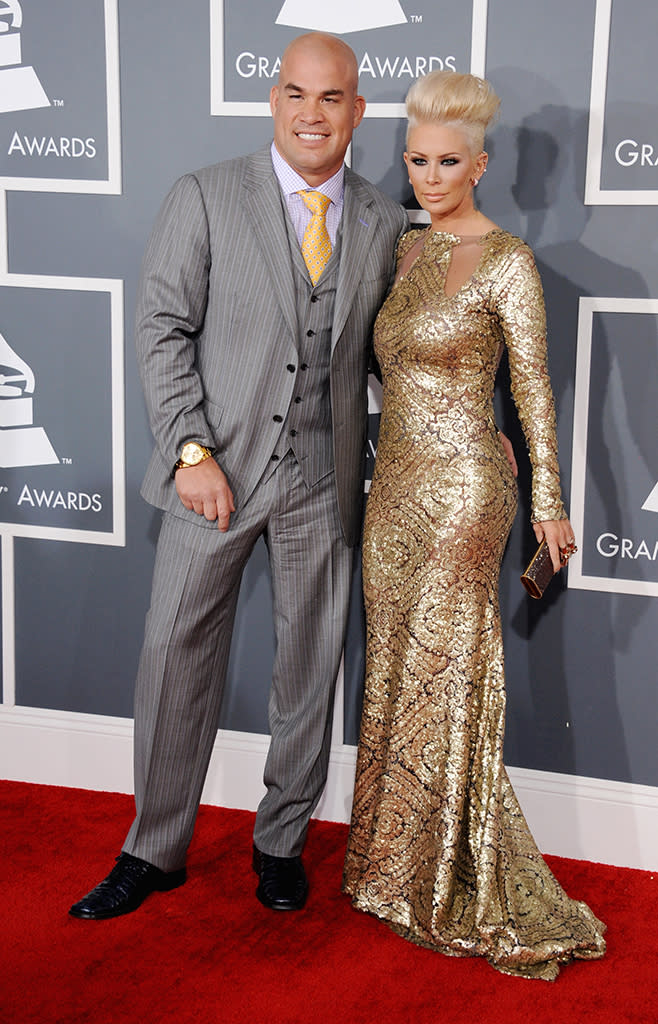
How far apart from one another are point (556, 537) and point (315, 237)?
2.89 feet

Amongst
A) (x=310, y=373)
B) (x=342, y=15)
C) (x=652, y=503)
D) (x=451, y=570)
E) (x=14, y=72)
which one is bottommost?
(x=451, y=570)

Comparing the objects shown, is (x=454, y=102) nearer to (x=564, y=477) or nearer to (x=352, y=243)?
(x=352, y=243)

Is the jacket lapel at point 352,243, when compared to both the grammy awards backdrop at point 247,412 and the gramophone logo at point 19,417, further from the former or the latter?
the gramophone logo at point 19,417

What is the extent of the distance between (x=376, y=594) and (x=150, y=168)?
138 centimetres

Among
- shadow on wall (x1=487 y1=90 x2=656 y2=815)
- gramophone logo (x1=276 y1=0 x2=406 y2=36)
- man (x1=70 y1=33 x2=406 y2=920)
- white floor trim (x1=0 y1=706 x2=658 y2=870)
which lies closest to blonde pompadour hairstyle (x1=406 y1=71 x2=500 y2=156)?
man (x1=70 y1=33 x2=406 y2=920)

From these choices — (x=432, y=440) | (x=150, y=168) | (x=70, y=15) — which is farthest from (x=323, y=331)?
(x=70, y=15)

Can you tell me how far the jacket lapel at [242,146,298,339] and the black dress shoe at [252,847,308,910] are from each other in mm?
1336

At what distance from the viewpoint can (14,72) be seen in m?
3.18

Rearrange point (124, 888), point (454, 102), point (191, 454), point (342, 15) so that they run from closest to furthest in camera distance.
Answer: point (454, 102) < point (191, 454) < point (124, 888) < point (342, 15)

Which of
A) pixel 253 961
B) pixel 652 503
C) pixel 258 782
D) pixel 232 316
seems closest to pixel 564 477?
pixel 652 503

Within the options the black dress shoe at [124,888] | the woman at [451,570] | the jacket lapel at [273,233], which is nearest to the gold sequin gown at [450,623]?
the woman at [451,570]

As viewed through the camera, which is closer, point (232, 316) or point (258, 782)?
point (232, 316)

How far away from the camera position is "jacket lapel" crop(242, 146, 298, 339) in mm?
2535

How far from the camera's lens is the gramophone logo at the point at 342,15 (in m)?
2.91
